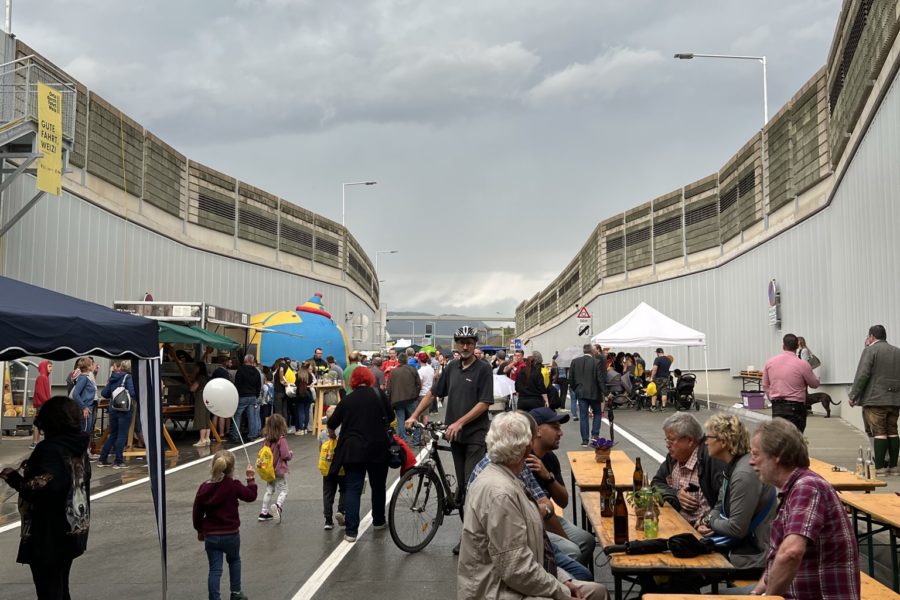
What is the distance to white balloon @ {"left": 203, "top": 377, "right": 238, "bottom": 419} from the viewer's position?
8.87m

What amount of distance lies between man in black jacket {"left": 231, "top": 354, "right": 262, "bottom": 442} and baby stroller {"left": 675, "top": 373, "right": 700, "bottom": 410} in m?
13.0

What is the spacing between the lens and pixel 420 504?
8.16 meters

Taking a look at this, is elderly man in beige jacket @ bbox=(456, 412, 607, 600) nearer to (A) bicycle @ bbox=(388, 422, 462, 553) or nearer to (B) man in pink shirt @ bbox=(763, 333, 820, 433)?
(A) bicycle @ bbox=(388, 422, 462, 553)

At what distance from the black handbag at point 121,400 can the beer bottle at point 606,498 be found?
428 inches

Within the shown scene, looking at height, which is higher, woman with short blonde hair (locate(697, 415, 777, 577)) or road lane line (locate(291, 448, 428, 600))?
woman with short blonde hair (locate(697, 415, 777, 577))

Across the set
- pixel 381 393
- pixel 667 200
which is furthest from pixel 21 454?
pixel 667 200

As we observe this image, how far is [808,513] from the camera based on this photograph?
378 centimetres

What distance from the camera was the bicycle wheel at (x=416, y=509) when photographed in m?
7.87

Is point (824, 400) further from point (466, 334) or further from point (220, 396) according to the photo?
point (220, 396)

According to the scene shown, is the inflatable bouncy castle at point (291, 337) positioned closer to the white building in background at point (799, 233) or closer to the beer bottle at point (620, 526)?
the white building in background at point (799, 233)

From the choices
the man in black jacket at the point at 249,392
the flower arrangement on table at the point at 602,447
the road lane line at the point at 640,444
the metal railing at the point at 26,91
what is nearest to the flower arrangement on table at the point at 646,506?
the flower arrangement on table at the point at 602,447

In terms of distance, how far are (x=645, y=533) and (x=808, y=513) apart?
134 centimetres

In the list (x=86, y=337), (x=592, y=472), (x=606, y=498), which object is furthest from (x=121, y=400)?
(x=606, y=498)

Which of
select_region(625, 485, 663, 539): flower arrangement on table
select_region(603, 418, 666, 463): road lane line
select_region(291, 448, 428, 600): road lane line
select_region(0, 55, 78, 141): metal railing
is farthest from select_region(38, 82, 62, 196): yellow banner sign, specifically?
select_region(625, 485, 663, 539): flower arrangement on table
